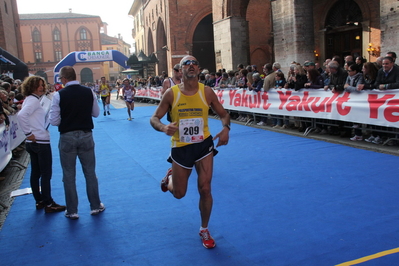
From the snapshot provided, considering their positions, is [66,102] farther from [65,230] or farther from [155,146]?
[155,146]

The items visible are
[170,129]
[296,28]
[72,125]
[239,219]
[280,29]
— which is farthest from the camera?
[280,29]

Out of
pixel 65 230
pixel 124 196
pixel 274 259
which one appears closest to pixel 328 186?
pixel 274 259

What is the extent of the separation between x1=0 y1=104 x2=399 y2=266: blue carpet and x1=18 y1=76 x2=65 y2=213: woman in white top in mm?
408

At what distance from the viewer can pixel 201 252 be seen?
3760 millimetres

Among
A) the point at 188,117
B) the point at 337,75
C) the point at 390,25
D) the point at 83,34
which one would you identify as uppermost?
the point at 83,34

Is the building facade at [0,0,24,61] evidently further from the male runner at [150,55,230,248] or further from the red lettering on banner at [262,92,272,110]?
the male runner at [150,55,230,248]

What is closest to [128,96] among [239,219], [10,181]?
[10,181]

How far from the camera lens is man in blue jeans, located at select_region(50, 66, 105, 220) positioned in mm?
4609

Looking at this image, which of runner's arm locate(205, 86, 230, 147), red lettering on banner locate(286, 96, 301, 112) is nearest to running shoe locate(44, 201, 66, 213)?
runner's arm locate(205, 86, 230, 147)

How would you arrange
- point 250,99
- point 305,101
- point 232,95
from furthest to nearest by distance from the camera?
1. point 232,95
2. point 250,99
3. point 305,101

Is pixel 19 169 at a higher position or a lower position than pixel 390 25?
lower

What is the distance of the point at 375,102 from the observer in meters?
7.71

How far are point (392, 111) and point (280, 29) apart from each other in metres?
8.80

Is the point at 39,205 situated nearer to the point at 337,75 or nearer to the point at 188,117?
the point at 188,117
